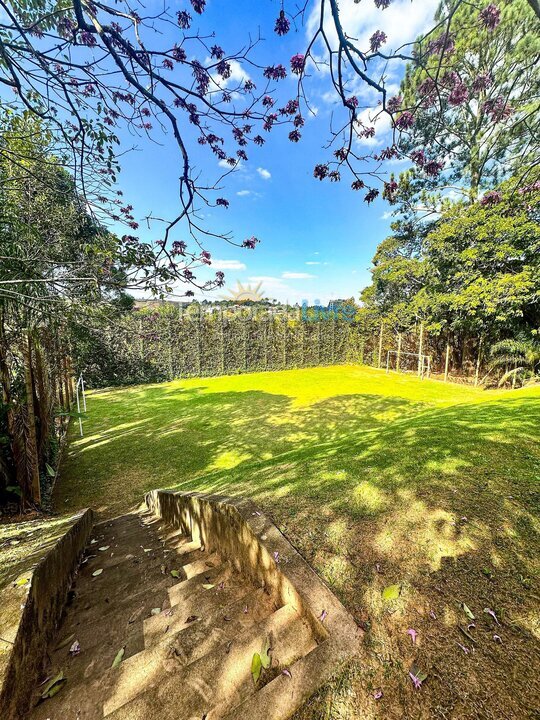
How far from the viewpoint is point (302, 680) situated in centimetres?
97

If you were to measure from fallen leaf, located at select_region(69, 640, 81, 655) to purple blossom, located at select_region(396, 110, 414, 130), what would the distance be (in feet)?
12.1

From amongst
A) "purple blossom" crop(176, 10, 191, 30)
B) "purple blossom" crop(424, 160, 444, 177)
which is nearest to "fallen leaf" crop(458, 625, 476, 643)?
"purple blossom" crop(424, 160, 444, 177)

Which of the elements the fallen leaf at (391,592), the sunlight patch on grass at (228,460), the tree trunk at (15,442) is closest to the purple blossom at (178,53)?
the tree trunk at (15,442)

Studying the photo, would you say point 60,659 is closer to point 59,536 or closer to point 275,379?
point 59,536

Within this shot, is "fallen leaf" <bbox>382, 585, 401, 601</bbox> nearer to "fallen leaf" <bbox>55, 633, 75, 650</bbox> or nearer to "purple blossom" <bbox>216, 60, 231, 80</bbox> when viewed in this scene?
"fallen leaf" <bbox>55, 633, 75, 650</bbox>

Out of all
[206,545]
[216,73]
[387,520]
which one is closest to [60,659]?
[206,545]

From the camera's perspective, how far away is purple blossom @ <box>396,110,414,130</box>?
2057 millimetres

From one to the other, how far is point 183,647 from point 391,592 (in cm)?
94

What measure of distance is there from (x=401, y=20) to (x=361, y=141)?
644 millimetres

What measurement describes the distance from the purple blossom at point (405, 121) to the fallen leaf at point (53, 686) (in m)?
3.66

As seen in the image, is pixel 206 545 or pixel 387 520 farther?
pixel 206 545

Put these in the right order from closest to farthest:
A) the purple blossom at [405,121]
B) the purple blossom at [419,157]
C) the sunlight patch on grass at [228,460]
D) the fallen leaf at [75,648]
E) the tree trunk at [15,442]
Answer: the fallen leaf at [75,648] → the purple blossom at [405,121] → the purple blossom at [419,157] → the tree trunk at [15,442] → the sunlight patch on grass at [228,460]

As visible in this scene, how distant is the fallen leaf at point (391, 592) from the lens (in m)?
1.24

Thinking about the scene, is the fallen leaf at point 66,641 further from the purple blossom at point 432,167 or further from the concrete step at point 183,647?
the purple blossom at point 432,167
